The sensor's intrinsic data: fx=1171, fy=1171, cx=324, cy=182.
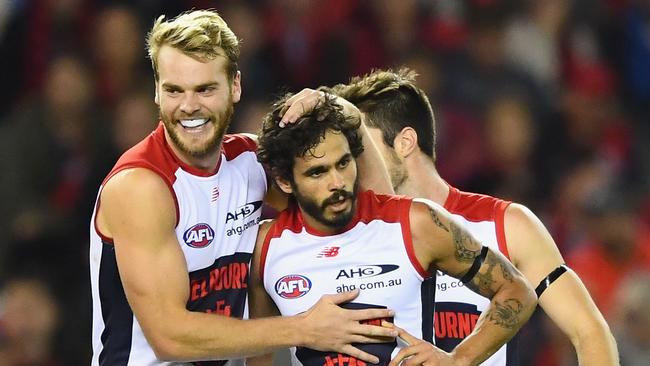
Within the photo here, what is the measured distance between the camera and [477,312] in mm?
4539

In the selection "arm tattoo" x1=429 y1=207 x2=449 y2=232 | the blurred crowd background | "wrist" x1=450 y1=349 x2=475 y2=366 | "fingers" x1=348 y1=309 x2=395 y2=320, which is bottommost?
"wrist" x1=450 y1=349 x2=475 y2=366

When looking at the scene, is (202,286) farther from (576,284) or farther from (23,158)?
(23,158)

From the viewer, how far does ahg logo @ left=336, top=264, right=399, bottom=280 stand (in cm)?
396

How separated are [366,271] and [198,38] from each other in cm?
100

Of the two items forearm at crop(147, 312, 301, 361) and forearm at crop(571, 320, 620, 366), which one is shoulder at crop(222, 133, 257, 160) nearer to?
forearm at crop(147, 312, 301, 361)

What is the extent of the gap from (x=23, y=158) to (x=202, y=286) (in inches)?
138

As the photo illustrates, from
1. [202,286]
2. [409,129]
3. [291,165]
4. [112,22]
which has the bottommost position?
[202,286]

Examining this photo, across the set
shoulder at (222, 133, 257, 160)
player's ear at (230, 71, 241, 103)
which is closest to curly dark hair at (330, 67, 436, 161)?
shoulder at (222, 133, 257, 160)

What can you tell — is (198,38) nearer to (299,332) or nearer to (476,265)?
(299,332)

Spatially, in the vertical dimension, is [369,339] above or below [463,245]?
below

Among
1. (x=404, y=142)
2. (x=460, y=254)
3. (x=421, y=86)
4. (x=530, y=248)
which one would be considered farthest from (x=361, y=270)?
(x=421, y=86)

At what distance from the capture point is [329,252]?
4.02m

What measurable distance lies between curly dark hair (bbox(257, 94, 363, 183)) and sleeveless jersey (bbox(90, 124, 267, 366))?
231 millimetres

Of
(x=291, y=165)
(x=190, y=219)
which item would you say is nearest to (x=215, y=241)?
(x=190, y=219)
